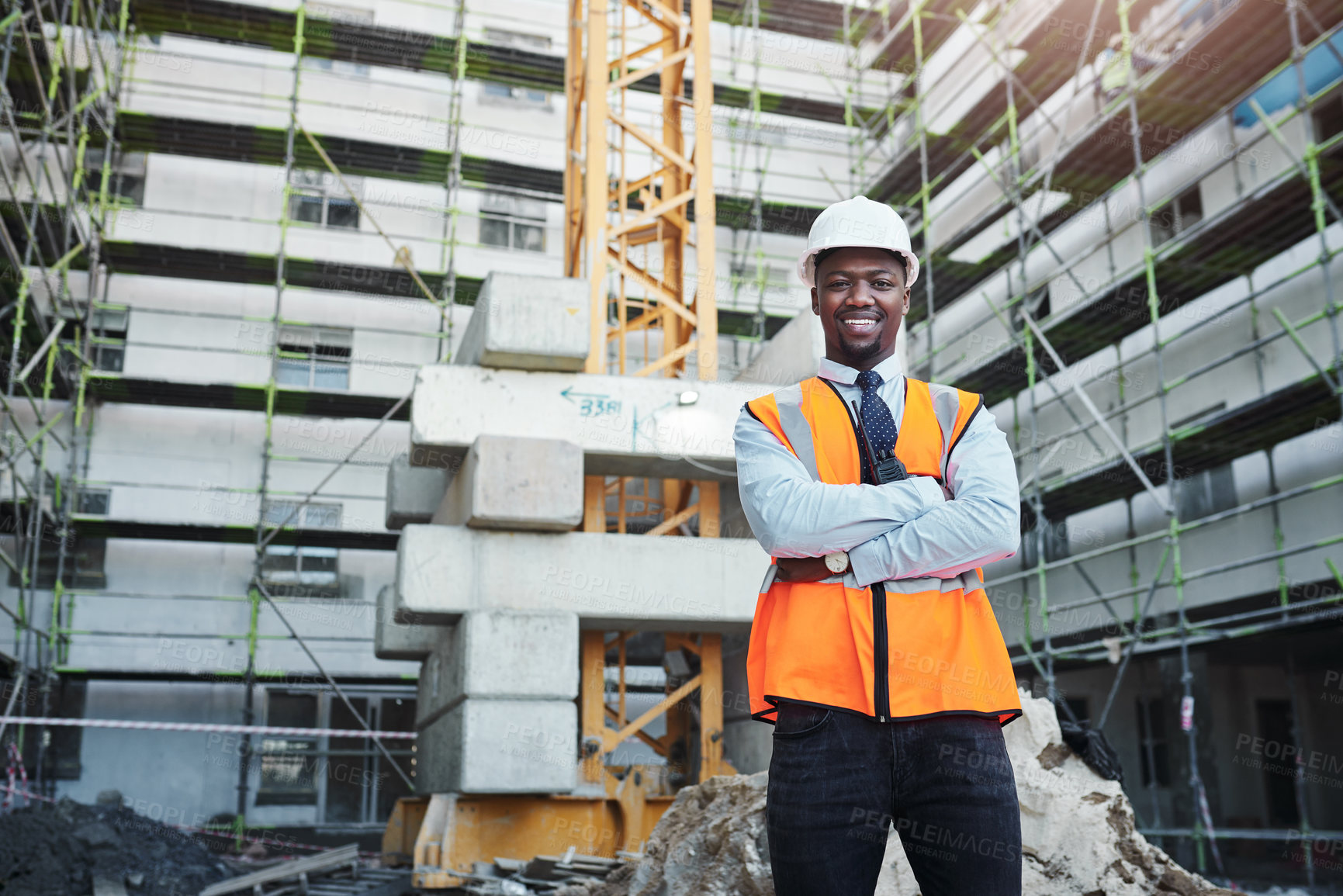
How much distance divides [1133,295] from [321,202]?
12844 millimetres

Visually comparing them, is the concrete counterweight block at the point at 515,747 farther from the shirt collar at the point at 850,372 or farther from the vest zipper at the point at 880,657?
the vest zipper at the point at 880,657

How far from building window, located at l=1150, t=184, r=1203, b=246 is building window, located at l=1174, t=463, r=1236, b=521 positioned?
3064mm

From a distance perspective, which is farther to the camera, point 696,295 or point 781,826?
point 696,295

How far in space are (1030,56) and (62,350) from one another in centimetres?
1473

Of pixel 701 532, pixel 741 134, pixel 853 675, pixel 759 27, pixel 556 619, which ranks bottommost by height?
pixel 853 675

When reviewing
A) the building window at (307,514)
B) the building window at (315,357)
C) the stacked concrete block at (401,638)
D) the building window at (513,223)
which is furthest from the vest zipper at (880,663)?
the building window at (513,223)

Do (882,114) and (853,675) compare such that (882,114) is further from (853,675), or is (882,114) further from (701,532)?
(853,675)

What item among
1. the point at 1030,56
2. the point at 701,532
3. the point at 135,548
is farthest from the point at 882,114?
the point at 135,548

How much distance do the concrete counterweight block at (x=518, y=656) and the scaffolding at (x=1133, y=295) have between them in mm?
5741

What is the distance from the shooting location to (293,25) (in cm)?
1925

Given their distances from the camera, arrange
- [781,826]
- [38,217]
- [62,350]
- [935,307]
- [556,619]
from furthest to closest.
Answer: [935,307]
[62,350]
[38,217]
[556,619]
[781,826]

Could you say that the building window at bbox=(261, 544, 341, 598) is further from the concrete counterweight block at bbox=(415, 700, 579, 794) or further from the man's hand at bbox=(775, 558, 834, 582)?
the man's hand at bbox=(775, 558, 834, 582)

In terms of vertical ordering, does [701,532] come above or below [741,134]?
below

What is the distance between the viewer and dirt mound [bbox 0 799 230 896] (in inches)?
377
